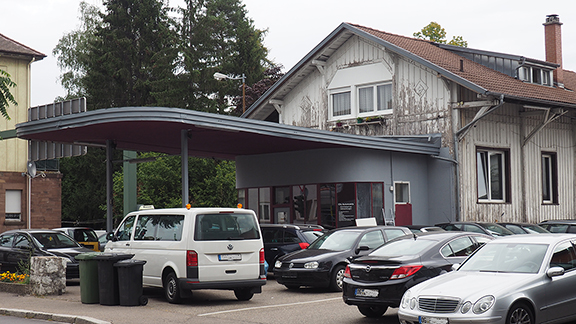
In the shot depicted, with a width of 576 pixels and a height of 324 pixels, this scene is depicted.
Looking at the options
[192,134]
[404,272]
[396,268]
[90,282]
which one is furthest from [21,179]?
[404,272]

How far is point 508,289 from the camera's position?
884 centimetres

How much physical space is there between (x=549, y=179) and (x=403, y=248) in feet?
62.1

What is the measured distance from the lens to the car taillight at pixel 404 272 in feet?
35.3

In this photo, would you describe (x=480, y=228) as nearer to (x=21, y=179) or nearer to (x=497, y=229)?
Result: (x=497, y=229)

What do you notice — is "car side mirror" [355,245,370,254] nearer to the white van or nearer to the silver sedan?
the white van

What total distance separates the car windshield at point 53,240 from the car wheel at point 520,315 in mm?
13208

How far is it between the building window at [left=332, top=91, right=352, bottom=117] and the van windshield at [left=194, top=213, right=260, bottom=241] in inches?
588

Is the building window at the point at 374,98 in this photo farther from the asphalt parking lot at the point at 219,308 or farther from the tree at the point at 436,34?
the tree at the point at 436,34

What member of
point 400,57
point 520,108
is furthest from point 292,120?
point 520,108

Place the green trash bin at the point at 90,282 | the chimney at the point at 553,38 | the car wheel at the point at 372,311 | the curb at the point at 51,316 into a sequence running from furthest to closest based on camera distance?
1. the chimney at the point at 553,38
2. the green trash bin at the point at 90,282
3. the car wheel at the point at 372,311
4. the curb at the point at 51,316

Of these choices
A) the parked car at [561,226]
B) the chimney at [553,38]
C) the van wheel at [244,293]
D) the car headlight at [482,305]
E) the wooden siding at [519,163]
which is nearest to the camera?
the car headlight at [482,305]

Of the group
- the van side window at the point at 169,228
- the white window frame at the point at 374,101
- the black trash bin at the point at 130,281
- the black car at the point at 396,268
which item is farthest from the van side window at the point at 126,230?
the white window frame at the point at 374,101

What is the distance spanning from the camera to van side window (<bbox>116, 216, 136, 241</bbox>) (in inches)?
573

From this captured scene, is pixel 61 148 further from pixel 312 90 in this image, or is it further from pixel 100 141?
pixel 312 90
